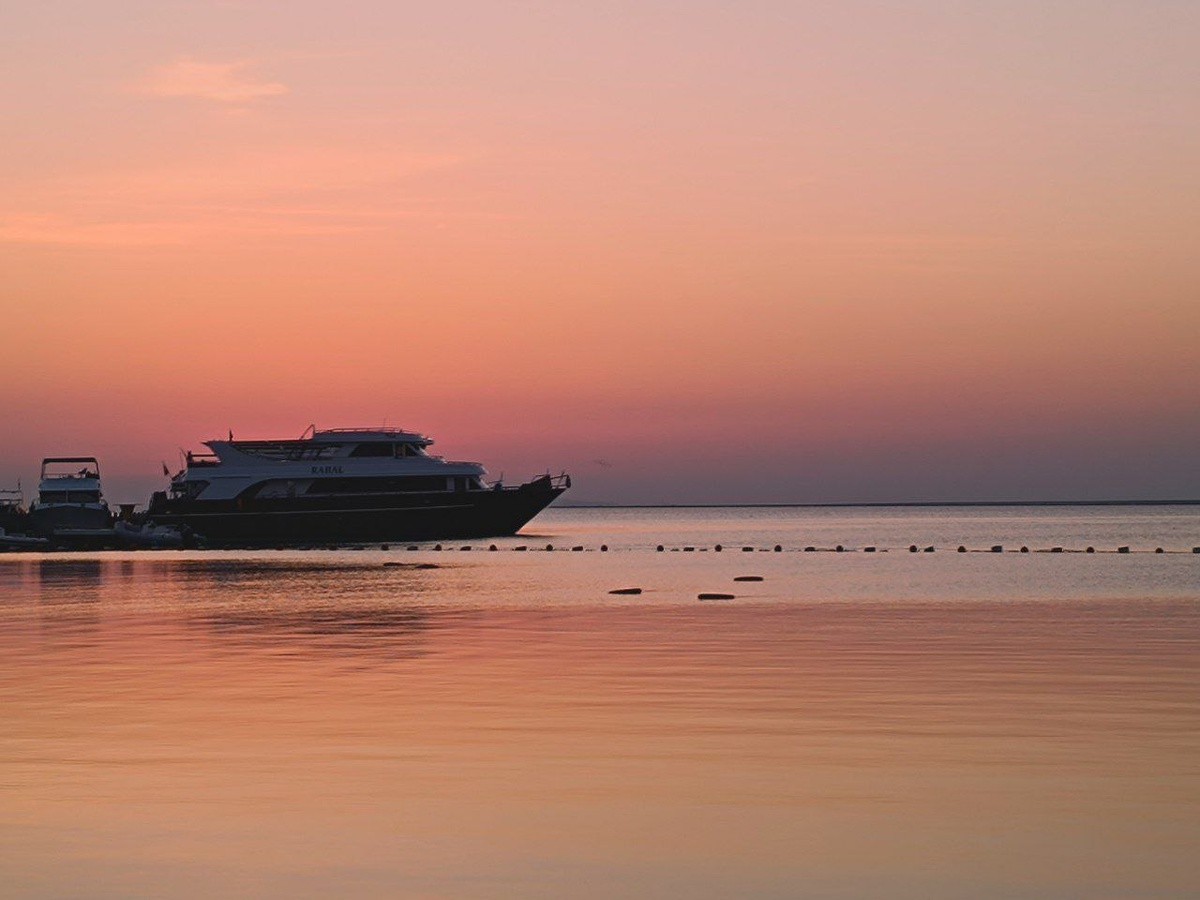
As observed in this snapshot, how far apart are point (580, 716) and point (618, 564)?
176 ft

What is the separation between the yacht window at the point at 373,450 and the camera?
95.3 metres

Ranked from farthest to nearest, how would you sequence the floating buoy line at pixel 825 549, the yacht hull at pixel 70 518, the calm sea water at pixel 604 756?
the yacht hull at pixel 70 518
the floating buoy line at pixel 825 549
the calm sea water at pixel 604 756

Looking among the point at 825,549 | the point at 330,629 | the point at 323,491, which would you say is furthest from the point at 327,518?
the point at 330,629

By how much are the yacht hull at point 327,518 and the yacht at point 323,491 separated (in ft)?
0.19

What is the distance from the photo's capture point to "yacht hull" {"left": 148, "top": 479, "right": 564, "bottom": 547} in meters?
95.3

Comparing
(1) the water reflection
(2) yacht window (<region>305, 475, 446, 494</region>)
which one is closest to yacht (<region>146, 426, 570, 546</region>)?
(2) yacht window (<region>305, 475, 446, 494</region>)

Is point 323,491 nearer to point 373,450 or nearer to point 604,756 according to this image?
point 373,450

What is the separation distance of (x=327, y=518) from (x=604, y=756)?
264ft

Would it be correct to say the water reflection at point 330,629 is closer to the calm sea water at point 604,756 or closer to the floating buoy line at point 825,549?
the calm sea water at point 604,756

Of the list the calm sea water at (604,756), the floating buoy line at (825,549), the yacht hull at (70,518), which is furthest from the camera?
the yacht hull at (70,518)

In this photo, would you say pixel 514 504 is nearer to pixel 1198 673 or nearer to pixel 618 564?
pixel 618 564

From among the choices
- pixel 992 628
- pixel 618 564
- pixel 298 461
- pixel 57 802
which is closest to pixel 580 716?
pixel 57 802

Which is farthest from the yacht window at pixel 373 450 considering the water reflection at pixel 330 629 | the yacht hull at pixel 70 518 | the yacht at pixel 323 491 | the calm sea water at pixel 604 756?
the calm sea water at pixel 604 756

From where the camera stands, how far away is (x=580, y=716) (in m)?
19.1
